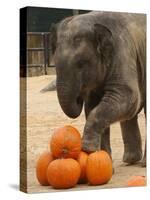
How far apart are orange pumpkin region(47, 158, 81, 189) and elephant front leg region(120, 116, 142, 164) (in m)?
0.47

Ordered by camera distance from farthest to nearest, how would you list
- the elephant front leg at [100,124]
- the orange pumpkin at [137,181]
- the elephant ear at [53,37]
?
the orange pumpkin at [137,181], the elephant front leg at [100,124], the elephant ear at [53,37]

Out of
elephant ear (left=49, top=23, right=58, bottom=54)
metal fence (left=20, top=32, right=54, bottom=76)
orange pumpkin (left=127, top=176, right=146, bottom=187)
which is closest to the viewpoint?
metal fence (left=20, top=32, right=54, bottom=76)

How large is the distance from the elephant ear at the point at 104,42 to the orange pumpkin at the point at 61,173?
70 cm

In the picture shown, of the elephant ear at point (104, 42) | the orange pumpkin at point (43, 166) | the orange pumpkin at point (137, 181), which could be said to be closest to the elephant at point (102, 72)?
the elephant ear at point (104, 42)

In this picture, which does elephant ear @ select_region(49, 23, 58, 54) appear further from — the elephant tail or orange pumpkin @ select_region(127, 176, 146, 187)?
orange pumpkin @ select_region(127, 176, 146, 187)

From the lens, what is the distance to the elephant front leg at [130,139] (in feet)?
15.3

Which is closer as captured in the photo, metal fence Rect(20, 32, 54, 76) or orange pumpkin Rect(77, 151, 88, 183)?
metal fence Rect(20, 32, 54, 76)

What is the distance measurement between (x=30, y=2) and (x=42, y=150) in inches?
35.4

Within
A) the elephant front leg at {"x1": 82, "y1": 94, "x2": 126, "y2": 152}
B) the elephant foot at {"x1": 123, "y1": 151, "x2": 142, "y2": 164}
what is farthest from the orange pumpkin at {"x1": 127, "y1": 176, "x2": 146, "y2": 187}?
the elephant front leg at {"x1": 82, "y1": 94, "x2": 126, "y2": 152}

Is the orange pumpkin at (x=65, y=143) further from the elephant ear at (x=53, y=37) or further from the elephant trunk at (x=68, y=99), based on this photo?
the elephant ear at (x=53, y=37)

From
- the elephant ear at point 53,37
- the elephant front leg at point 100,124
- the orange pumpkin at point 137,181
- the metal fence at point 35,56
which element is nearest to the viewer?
the metal fence at point 35,56

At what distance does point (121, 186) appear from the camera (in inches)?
180

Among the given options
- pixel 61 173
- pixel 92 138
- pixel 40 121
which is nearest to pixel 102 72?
pixel 92 138

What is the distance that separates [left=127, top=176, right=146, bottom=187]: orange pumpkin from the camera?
4.64 m
